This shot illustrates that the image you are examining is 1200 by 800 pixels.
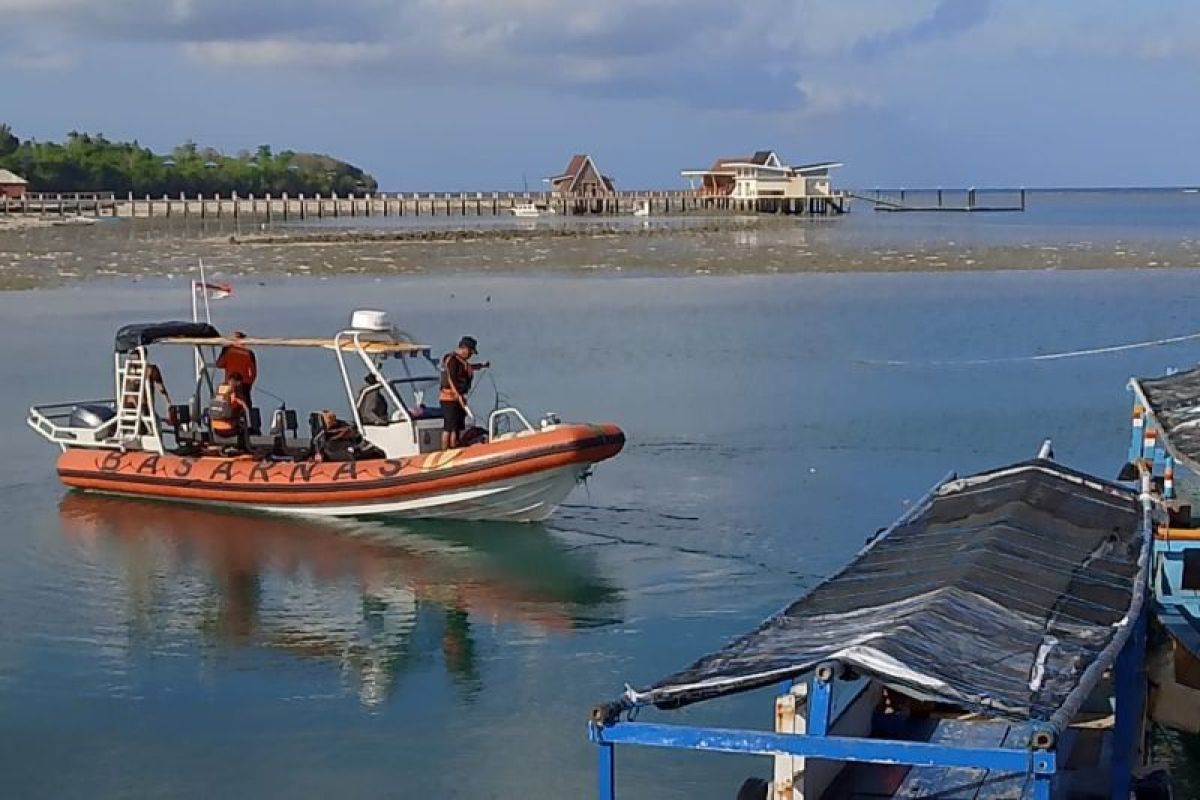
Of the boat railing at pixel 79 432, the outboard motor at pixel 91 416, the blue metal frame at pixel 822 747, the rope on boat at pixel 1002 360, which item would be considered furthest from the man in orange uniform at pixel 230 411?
the rope on boat at pixel 1002 360

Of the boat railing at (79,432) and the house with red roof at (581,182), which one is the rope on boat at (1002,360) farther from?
the house with red roof at (581,182)

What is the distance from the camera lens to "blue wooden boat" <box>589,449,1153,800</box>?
5.73 m

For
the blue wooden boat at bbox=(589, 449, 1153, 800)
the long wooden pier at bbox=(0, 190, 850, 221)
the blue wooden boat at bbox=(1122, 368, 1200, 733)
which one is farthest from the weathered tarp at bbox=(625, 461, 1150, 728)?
the long wooden pier at bbox=(0, 190, 850, 221)

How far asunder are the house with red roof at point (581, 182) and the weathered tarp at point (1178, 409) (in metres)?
100

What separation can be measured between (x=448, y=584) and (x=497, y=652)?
2.08 m

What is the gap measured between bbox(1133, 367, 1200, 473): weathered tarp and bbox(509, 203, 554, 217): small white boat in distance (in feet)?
314

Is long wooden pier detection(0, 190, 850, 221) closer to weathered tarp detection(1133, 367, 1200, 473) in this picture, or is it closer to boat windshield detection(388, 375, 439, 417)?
boat windshield detection(388, 375, 439, 417)

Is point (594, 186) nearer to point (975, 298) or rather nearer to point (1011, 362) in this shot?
point (975, 298)

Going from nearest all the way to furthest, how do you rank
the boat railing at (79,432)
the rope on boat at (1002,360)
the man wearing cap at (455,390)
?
1. the man wearing cap at (455,390)
2. the boat railing at (79,432)
3. the rope on boat at (1002,360)

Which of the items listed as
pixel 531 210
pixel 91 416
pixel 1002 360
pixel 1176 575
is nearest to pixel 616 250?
pixel 1002 360

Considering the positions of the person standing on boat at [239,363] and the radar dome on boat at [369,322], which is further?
the person standing on boat at [239,363]

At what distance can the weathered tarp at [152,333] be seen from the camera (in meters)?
17.3

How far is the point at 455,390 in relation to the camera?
1541 centimetres

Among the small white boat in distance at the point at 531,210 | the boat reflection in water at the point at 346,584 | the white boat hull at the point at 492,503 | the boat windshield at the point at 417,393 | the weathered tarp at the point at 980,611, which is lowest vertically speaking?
the boat reflection in water at the point at 346,584
